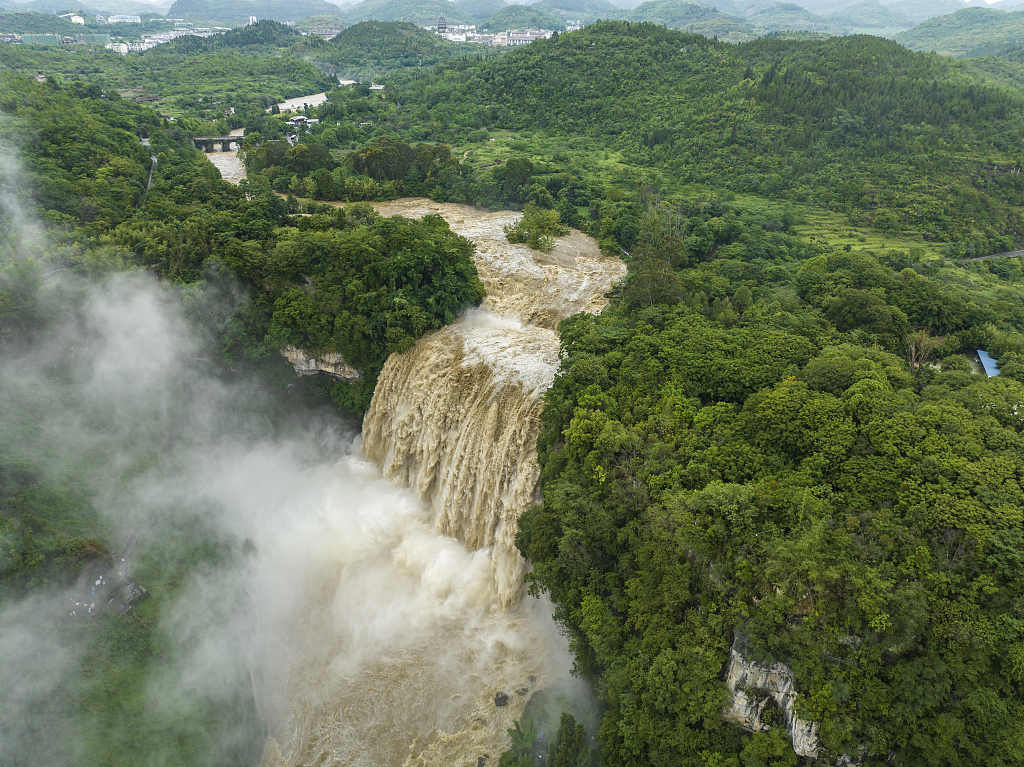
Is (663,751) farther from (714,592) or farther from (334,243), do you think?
(334,243)

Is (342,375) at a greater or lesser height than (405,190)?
lesser

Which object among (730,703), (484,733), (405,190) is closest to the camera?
(730,703)

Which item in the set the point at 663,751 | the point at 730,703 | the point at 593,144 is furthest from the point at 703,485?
the point at 593,144

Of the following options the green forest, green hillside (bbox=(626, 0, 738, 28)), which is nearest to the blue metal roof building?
the green forest

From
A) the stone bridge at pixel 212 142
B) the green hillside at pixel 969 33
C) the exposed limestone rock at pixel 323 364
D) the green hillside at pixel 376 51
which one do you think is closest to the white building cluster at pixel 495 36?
the green hillside at pixel 376 51

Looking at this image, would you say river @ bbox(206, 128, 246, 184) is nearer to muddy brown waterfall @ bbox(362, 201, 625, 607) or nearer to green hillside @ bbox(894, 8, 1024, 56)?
muddy brown waterfall @ bbox(362, 201, 625, 607)

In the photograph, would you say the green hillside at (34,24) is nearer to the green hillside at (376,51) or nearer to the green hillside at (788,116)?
the green hillside at (376,51)
